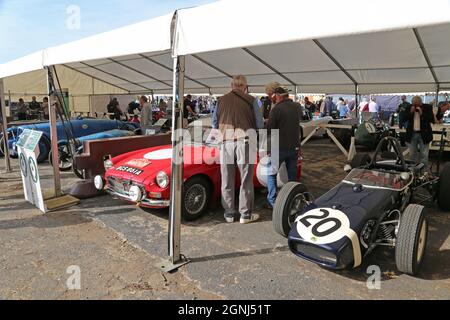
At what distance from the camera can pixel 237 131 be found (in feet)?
14.4

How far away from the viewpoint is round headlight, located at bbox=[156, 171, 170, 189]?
14.4 ft

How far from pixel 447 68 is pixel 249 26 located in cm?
524

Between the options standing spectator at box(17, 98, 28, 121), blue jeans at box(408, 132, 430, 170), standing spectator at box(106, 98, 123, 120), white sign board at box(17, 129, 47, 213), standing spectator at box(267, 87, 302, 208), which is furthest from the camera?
standing spectator at box(17, 98, 28, 121)

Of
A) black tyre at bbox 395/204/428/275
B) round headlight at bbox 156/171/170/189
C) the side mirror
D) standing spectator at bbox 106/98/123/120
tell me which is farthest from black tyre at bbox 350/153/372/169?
standing spectator at bbox 106/98/123/120

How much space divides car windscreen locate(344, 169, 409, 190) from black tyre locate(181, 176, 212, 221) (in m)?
1.82

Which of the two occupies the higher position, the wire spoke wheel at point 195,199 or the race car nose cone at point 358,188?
the race car nose cone at point 358,188

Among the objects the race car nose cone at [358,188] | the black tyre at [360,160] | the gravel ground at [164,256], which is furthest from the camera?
the black tyre at [360,160]

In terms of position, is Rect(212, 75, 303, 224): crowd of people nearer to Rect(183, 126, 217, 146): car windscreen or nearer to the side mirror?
Rect(183, 126, 217, 146): car windscreen

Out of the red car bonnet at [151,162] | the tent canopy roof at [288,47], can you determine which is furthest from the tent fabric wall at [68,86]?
the red car bonnet at [151,162]

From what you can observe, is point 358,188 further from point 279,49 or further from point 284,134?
point 279,49

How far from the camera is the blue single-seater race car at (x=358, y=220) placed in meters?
3.05

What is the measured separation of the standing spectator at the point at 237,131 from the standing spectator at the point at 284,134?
33cm

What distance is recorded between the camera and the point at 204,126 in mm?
6055

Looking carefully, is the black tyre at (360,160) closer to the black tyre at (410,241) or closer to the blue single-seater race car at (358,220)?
the blue single-seater race car at (358,220)
